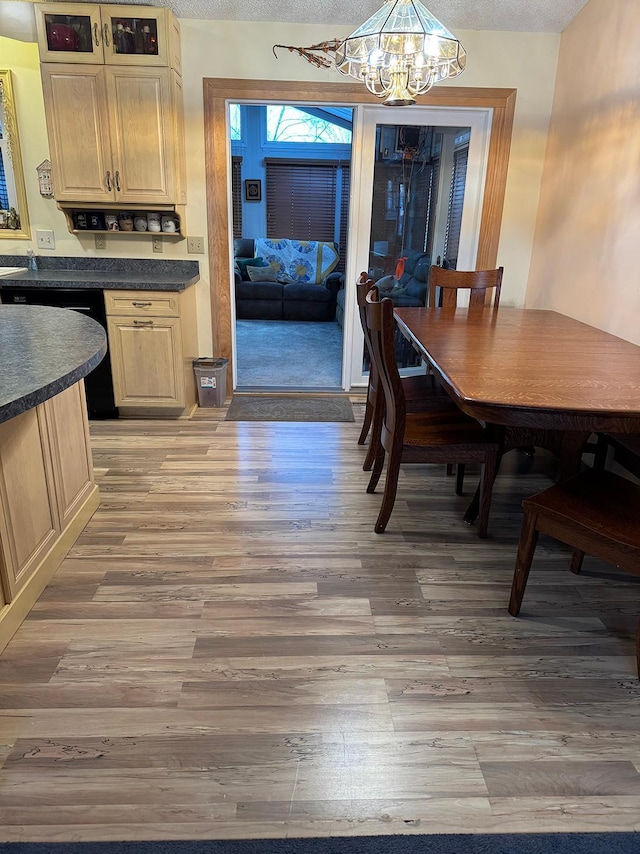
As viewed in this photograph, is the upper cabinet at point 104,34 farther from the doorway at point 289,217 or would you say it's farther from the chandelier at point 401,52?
the doorway at point 289,217

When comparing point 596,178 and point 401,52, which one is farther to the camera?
point 596,178

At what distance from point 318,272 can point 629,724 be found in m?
7.36

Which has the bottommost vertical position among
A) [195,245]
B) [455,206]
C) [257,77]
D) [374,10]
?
[195,245]

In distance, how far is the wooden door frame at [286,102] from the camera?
3965 millimetres

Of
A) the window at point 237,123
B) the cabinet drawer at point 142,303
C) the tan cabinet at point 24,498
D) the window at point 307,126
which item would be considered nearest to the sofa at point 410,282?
the cabinet drawer at point 142,303

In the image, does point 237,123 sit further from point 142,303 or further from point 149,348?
point 149,348

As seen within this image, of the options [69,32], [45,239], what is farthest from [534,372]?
[45,239]

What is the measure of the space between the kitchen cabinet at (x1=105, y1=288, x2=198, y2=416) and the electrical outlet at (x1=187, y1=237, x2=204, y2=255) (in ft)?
1.26

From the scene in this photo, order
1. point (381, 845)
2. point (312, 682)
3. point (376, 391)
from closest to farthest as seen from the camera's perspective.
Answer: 1. point (381, 845)
2. point (312, 682)
3. point (376, 391)

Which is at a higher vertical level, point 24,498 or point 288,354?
point 24,498

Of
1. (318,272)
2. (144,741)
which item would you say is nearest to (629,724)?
(144,741)

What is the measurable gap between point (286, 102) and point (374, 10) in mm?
769

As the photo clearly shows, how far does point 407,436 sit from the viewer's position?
8.27 ft

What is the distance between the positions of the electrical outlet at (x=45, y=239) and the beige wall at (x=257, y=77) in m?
0.04
